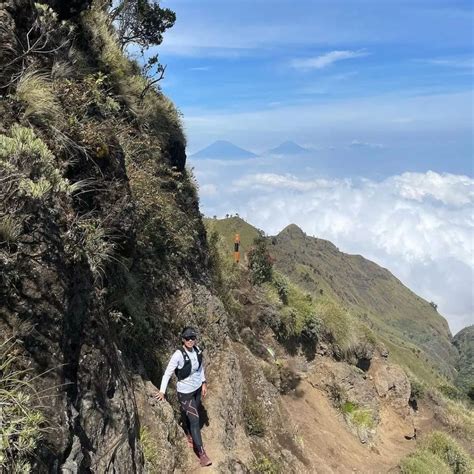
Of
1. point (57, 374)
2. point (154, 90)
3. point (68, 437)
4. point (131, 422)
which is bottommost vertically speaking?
point (131, 422)

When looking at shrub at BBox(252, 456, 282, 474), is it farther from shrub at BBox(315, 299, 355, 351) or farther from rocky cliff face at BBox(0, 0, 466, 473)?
shrub at BBox(315, 299, 355, 351)

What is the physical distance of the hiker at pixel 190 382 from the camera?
8062 millimetres

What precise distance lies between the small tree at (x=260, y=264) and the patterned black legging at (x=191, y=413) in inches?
487

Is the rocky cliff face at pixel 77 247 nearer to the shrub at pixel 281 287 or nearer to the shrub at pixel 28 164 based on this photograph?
the shrub at pixel 28 164

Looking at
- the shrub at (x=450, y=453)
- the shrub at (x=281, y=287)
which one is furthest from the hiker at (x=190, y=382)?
the shrub at (x=281, y=287)

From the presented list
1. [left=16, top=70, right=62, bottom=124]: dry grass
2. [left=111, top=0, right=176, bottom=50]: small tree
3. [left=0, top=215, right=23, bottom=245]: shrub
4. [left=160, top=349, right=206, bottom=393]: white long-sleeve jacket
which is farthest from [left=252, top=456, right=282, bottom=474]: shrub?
[left=111, top=0, right=176, bottom=50]: small tree

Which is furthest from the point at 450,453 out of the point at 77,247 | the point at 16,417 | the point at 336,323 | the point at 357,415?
the point at 16,417

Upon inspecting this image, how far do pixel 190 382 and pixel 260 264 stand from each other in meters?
13.6

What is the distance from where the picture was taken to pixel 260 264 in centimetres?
2175

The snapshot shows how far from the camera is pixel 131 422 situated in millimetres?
6133

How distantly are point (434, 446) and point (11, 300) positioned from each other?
57.0ft

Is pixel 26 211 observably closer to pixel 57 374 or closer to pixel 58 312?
pixel 58 312

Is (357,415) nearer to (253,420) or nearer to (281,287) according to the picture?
(281,287)

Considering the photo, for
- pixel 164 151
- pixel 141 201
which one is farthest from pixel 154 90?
pixel 141 201
